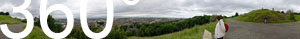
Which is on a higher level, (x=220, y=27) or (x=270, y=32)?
(x=220, y=27)

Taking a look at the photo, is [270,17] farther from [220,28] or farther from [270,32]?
[220,28]

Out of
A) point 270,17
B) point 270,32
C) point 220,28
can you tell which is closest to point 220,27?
point 220,28

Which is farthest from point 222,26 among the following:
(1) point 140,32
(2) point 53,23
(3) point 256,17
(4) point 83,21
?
(1) point 140,32

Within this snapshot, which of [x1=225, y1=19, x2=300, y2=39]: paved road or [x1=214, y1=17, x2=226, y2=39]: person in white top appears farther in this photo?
[x1=225, y1=19, x2=300, y2=39]: paved road

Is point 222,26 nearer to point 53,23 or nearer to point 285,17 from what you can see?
point 285,17

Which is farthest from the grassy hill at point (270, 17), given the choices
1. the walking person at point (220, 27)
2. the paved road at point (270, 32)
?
the walking person at point (220, 27)

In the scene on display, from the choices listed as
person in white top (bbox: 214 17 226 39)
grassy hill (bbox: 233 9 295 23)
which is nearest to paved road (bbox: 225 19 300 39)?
grassy hill (bbox: 233 9 295 23)

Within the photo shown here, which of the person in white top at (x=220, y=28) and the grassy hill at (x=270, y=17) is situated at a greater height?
the grassy hill at (x=270, y=17)

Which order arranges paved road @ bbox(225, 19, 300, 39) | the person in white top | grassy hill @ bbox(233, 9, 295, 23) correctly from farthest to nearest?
1. paved road @ bbox(225, 19, 300, 39)
2. grassy hill @ bbox(233, 9, 295, 23)
3. the person in white top

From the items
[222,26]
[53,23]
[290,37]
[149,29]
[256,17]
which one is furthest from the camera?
[149,29]

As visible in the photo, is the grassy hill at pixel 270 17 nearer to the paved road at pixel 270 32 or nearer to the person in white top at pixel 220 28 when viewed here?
the paved road at pixel 270 32

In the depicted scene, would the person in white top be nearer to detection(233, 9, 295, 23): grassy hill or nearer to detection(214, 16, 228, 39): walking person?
detection(214, 16, 228, 39): walking person
